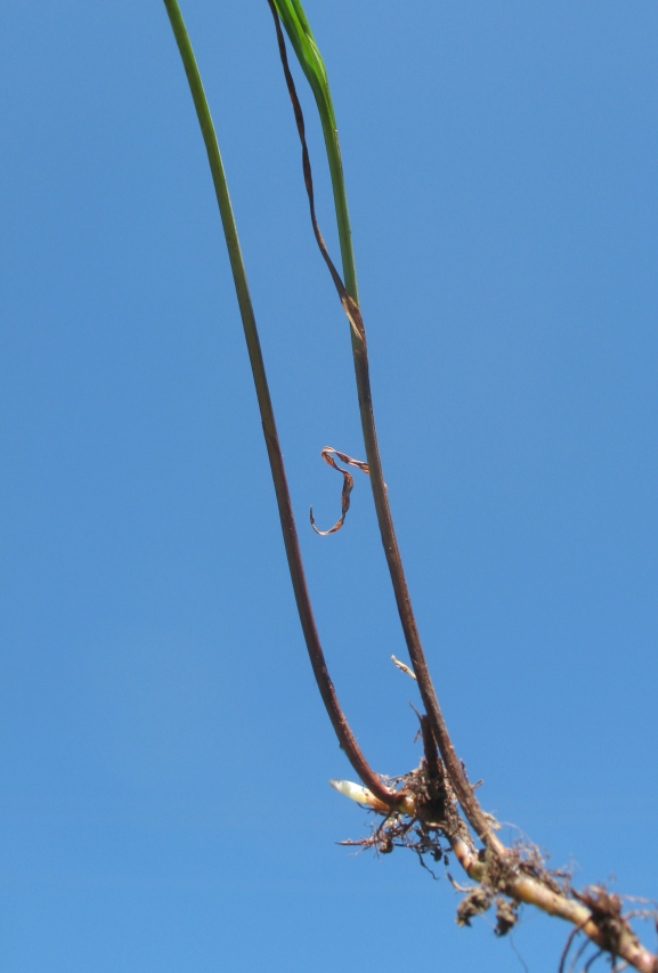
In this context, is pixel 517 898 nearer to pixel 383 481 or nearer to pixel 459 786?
pixel 459 786

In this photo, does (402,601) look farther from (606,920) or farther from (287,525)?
(606,920)

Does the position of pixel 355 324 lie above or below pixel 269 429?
above

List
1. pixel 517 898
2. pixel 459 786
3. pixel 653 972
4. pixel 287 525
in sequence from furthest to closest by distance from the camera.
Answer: pixel 287 525 < pixel 459 786 < pixel 517 898 < pixel 653 972

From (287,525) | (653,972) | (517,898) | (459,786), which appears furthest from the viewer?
(287,525)

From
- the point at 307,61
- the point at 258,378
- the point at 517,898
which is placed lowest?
the point at 517,898

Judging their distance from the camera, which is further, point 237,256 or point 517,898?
point 237,256

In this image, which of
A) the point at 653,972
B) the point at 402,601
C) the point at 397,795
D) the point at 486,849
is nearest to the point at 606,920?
the point at 653,972

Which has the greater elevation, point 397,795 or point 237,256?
point 237,256
